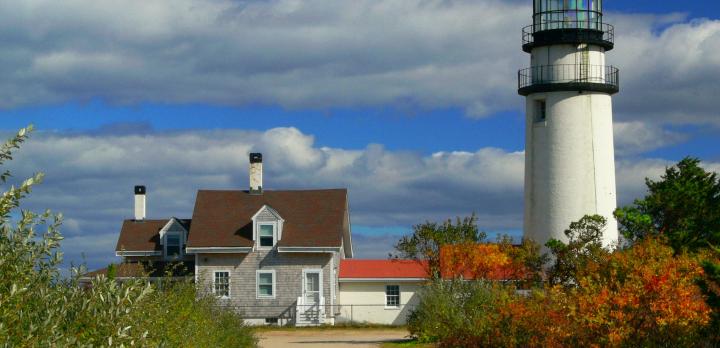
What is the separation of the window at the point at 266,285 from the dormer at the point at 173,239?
408 cm

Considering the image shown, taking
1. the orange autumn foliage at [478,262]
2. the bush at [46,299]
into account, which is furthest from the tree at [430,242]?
the bush at [46,299]

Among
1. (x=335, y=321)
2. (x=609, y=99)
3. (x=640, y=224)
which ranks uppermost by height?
(x=609, y=99)

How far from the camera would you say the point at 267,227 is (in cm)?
4791

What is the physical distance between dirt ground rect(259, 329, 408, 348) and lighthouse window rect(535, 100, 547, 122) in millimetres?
9537

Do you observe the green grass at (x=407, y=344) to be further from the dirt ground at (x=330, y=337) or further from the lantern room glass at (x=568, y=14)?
the lantern room glass at (x=568, y=14)

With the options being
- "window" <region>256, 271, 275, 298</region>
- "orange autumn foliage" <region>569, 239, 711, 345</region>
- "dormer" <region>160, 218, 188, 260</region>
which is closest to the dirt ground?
"window" <region>256, 271, 275, 298</region>

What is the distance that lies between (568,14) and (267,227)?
16.1 metres

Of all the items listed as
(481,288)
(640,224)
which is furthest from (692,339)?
(640,224)

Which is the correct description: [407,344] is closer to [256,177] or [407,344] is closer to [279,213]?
[279,213]

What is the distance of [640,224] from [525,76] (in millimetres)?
7097

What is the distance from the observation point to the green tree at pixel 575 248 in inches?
1425

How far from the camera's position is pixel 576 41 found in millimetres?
40531

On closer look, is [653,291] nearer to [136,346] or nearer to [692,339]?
[692,339]

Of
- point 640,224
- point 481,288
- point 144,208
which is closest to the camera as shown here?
point 481,288
